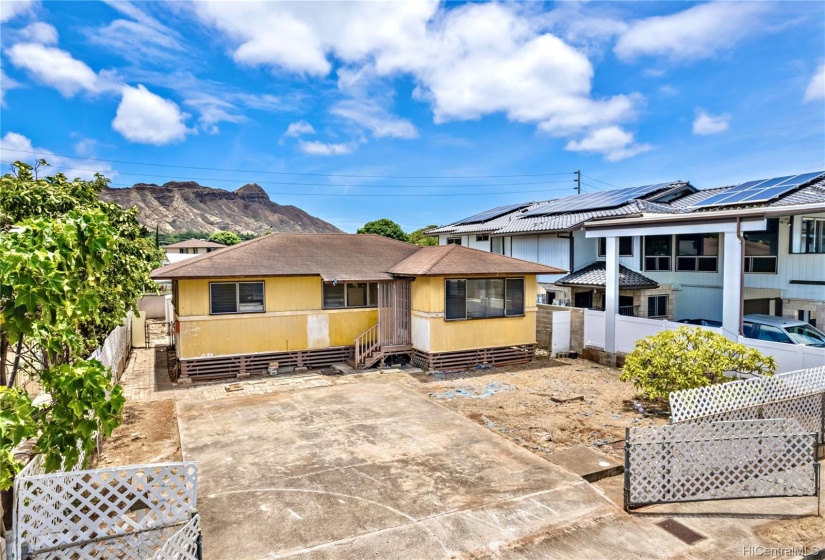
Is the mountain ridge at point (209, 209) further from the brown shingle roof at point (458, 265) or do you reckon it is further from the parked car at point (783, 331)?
the parked car at point (783, 331)

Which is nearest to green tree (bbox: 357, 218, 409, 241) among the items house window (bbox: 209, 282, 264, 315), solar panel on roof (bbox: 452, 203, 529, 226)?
solar panel on roof (bbox: 452, 203, 529, 226)

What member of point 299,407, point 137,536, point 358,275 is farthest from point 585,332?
point 137,536

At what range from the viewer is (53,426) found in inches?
152

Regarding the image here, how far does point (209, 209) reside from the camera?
126250 millimetres

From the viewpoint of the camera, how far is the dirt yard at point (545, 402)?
8867 mm

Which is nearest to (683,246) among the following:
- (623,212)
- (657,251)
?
(657,251)

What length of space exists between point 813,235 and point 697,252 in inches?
133

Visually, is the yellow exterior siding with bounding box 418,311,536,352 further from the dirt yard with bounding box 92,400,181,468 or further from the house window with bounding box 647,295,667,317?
the dirt yard with bounding box 92,400,181,468

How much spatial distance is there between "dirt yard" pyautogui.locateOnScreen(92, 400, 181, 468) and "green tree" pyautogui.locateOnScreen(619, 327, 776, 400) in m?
9.18

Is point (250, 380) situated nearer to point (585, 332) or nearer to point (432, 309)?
point (432, 309)

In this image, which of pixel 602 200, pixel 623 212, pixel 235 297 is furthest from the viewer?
pixel 602 200

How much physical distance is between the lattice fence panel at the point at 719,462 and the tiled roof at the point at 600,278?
383 inches

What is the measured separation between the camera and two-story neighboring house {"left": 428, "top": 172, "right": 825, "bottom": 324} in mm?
13750

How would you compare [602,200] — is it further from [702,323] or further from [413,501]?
[413,501]
